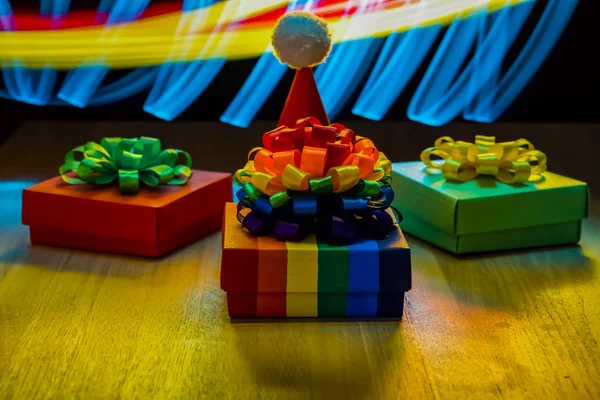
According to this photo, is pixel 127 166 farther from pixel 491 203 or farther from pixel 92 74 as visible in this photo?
pixel 92 74

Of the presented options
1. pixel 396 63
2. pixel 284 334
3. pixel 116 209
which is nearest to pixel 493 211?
pixel 284 334

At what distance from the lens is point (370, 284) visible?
3.64 feet

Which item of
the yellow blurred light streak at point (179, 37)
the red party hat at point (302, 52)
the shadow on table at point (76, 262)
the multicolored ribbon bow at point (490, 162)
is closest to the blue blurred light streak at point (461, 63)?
the yellow blurred light streak at point (179, 37)

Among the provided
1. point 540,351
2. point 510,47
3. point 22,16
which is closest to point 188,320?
point 540,351

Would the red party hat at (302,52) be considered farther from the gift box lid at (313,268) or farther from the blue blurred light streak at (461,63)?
the blue blurred light streak at (461,63)

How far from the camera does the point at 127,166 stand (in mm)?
1435

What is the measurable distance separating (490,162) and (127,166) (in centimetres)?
65

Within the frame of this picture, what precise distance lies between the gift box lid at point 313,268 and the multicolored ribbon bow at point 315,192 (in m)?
0.04

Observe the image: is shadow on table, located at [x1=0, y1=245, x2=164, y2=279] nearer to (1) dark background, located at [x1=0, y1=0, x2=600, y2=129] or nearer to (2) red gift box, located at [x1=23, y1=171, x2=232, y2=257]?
(2) red gift box, located at [x1=23, y1=171, x2=232, y2=257]

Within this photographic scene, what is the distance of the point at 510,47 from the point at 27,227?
1.37m

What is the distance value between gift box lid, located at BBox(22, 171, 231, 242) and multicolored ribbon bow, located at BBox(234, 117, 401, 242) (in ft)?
0.64

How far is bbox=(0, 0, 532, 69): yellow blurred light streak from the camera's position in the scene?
6.68ft

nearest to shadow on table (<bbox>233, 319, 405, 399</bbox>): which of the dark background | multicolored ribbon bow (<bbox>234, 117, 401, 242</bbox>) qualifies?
multicolored ribbon bow (<bbox>234, 117, 401, 242</bbox>)

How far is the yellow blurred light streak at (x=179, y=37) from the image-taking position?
204cm
